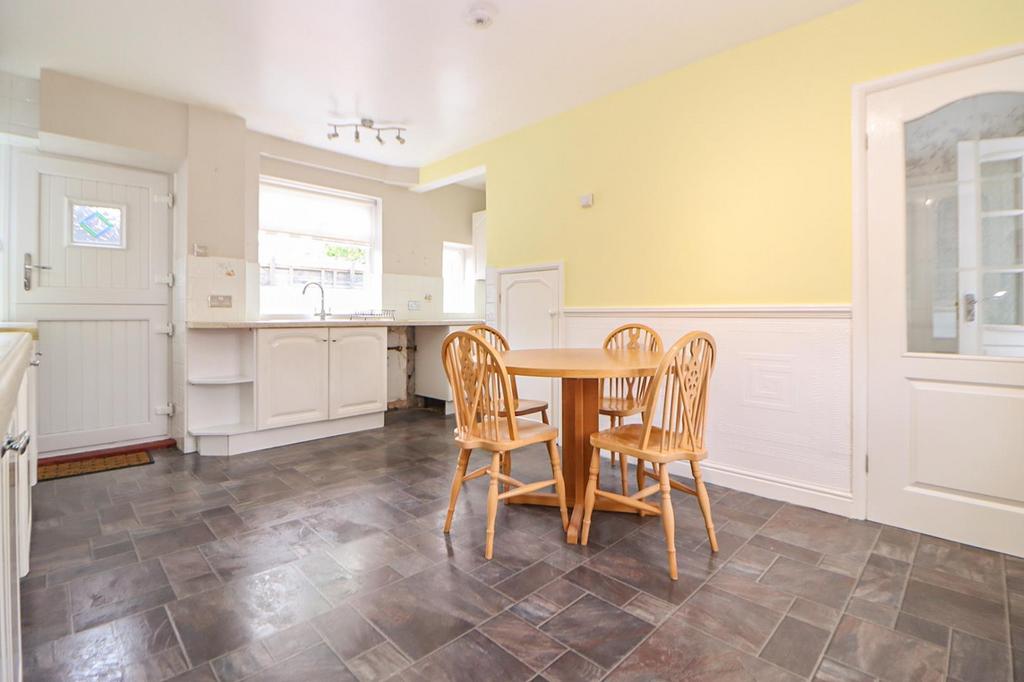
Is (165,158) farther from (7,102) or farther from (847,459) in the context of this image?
(847,459)

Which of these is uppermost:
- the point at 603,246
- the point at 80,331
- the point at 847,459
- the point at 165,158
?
the point at 165,158

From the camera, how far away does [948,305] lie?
7.49ft

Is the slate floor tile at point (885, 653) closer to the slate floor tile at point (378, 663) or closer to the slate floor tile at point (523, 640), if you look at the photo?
the slate floor tile at point (523, 640)

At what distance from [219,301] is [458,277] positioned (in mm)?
2812

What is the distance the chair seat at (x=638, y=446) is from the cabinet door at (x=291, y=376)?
8.62ft

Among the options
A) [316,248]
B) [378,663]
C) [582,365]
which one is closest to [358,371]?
[316,248]

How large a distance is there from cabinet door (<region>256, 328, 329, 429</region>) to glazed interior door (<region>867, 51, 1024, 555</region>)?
3.67 meters

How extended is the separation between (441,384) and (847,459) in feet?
11.8

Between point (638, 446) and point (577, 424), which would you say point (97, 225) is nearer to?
point (577, 424)

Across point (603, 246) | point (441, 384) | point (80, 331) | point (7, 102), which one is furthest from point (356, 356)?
point (7, 102)

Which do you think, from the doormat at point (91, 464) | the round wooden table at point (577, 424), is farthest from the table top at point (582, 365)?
the doormat at point (91, 464)

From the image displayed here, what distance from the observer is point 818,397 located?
2.61m

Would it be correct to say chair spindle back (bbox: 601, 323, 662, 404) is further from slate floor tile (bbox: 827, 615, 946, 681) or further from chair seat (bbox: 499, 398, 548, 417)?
slate floor tile (bbox: 827, 615, 946, 681)

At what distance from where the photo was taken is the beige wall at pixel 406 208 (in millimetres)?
4566
